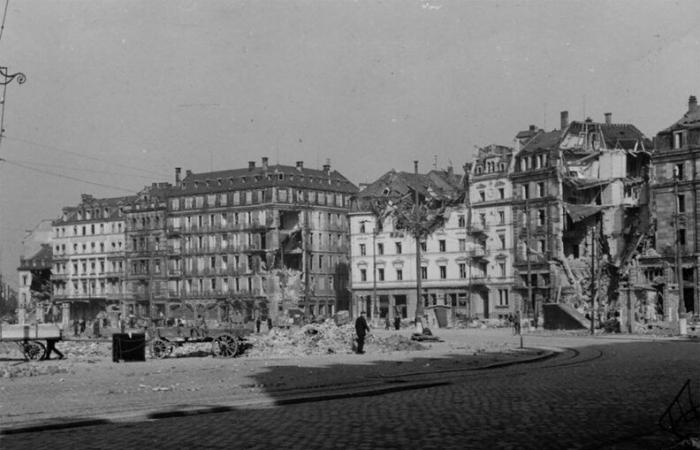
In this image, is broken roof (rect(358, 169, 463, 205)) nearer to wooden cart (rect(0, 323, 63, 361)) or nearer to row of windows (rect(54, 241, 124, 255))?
row of windows (rect(54, 241, 124, 255))

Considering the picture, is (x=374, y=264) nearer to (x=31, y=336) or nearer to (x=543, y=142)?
(x=543, y=142)

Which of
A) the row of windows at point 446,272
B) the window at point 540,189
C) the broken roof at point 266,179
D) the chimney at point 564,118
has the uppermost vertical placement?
the chimney at point 564,118

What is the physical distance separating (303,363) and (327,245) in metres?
80.5

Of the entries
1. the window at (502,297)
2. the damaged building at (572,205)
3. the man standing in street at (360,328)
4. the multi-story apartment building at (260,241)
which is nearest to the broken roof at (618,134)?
the damaged building at (572,205)

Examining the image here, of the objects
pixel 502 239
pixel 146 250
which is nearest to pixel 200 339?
pixel 502 239

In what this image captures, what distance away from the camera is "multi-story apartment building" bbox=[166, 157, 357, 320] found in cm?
11044

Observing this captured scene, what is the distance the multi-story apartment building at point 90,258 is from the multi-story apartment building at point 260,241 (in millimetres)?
12346

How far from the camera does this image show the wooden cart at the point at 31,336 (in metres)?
36.6

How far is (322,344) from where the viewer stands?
44.6m

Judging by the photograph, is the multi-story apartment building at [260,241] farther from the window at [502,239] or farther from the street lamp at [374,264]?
the window at [502,239]

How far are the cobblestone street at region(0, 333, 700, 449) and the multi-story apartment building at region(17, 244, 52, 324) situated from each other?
123412 millimetres

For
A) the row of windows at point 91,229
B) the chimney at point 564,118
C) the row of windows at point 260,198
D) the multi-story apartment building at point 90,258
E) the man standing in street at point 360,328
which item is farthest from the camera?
the row of windows at point 91,229

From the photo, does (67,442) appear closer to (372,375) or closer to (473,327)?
(372,375)

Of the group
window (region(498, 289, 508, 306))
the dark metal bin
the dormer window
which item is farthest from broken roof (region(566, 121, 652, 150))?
the dark metal bin
